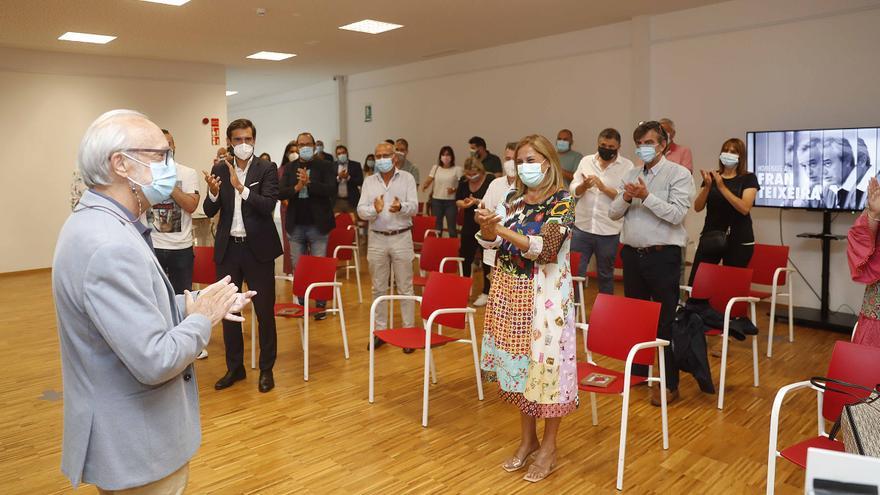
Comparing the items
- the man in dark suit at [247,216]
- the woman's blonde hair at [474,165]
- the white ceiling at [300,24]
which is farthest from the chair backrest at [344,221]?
the man in dark suit at [247,216]

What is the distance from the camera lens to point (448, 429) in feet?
12.5

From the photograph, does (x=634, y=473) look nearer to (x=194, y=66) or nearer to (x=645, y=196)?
(x=645, y=196)

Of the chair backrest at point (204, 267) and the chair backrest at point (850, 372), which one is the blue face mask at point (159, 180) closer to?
the chair backrest at point (850, 372)

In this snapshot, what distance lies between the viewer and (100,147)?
63.5 inches

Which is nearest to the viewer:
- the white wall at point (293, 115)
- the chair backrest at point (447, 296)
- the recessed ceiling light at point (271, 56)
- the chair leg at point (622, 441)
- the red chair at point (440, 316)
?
the chair leg at point (622, 441)

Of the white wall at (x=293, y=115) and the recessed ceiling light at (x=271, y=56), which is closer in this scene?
the recessed ceiling light at (x=271, y=56)

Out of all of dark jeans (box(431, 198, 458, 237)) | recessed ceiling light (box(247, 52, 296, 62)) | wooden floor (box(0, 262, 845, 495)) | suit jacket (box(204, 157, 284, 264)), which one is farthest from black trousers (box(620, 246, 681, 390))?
recessed ceiling light (box(247, 52, 296, 62))

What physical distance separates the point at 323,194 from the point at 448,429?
3.16 m

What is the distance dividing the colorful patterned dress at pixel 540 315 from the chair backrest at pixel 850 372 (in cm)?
105

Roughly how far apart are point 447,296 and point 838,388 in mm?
2257

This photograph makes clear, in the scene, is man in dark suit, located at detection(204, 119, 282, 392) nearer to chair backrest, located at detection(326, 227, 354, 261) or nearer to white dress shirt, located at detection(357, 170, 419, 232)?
white dress shirt, located at detection(357, 170, 419, 232)

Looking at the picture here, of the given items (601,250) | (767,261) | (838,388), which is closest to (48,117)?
(601,250)

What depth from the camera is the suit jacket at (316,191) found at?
623cm

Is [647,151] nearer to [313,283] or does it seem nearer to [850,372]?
[850,372]
